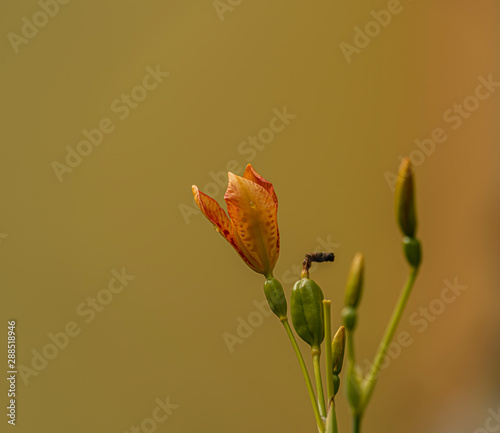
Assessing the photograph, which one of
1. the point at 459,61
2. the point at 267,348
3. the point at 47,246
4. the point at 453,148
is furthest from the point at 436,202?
the point at 47,246

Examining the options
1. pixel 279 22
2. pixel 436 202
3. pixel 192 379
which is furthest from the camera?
pixel 436 202

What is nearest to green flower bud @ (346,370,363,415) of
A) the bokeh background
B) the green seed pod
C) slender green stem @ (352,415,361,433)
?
slender green stem @ (352,415,361,433)

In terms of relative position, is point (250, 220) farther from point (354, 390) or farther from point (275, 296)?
point (354, 390)

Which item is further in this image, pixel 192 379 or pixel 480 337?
pixel 480 337

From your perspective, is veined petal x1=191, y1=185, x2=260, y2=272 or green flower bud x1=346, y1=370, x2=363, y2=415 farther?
veined petal x1=191, y1=185, x2=260, y2=272

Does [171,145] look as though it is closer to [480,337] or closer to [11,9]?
[11,9]

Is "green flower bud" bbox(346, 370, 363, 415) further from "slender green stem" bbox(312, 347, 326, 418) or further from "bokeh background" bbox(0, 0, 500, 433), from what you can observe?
"bokeh background" bbox(0, 0, 500, 433)

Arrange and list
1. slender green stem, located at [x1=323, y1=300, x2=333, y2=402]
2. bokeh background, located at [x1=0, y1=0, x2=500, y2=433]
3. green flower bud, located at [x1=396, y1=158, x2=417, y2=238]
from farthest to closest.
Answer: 1. bokeh background, located at [x1=0, y1=0, x2=500, y2=433]
2. slender green stem, located at [x1=323, y1=300, x2=333, y2=402]
3. green flower bud, located at [x1=396, y1=158, x2=417, y2=238]
